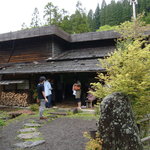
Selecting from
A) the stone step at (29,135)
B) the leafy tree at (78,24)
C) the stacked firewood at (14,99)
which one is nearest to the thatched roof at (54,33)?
the stacked firewood at (14,99)

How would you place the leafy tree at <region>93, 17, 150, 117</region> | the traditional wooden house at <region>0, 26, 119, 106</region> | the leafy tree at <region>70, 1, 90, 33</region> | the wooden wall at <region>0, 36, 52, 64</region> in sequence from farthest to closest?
the leafy tree at <region>70, 1, 90, 33</region> → the wooden wall at <region>0, 36, 52, 64</region> → the traditional wooden house at <region>0, 26, 119, 106</region> → the leafy tree at <region>93, 17, 150, 117</region>

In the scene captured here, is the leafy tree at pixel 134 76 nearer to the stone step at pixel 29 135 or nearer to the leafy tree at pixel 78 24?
the stone step at pixel 29 135

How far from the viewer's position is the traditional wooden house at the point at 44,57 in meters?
11.4

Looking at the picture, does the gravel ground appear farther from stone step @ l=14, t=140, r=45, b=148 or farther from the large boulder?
the large boulder

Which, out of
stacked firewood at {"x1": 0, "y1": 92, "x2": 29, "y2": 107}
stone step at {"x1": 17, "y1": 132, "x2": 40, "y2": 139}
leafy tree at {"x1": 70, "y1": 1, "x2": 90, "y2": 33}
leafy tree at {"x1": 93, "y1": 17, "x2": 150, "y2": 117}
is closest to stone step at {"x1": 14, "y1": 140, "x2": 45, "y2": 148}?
stone step at {"x1": 17, "y1": 132, "x2": 40, "y2": 139}

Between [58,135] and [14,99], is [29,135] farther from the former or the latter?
[14,99]

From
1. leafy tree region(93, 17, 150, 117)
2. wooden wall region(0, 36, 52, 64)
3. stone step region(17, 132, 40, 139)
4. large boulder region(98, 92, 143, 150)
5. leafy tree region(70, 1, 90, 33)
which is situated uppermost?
leafy tree region(70, 1, 90, 33)

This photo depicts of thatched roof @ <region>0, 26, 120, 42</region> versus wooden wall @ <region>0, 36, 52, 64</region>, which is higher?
thatched roof @ <region>0, 26, 120, 42</region>

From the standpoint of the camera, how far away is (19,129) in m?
6.02

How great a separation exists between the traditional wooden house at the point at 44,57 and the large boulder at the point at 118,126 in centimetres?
729

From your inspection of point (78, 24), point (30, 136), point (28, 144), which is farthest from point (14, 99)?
→ point (78, 24)

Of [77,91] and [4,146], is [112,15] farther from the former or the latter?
[4,146]

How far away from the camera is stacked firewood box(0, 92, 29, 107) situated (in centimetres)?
1098

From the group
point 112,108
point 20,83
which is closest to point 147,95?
point 112,108
